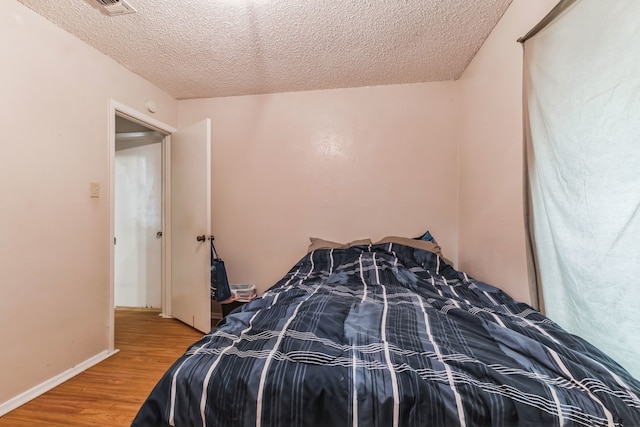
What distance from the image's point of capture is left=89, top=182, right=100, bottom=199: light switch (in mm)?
1891

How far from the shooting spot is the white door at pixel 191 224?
7.44 feet

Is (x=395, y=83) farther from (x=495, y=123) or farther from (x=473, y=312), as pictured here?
(x=473, y=312)

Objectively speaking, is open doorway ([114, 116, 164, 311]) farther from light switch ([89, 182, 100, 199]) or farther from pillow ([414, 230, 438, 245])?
pillow ([414, 230, 438, 245])

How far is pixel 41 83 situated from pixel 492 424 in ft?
8.97

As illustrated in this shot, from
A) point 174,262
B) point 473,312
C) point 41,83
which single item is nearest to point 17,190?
point 41,83

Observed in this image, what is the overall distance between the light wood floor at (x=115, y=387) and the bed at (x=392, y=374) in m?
0.99

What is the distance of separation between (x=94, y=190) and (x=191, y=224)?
0.74 meters

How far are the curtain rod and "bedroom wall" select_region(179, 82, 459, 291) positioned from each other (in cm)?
117

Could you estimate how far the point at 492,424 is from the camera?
2.15ft

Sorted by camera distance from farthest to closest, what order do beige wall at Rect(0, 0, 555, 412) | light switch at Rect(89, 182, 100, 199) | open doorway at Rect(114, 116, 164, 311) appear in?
open doorway at Rect(114, 116, 164, 311), light switch at Rect(89, 182, 100, 199), beige wall at Rect(0, 0, 555, 412)

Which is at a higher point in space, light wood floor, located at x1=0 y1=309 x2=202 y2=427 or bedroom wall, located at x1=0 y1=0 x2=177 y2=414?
bedroom wall, located at x1=0 y1=0 x2=177 y2=414

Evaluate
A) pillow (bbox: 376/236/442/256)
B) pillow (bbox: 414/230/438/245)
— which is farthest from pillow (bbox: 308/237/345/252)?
pillow (bbox: 414/230/438/245)

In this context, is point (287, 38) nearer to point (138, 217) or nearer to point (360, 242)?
point (360, 242)

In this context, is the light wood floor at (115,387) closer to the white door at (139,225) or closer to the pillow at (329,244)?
Answer: the white door at (139,225)
